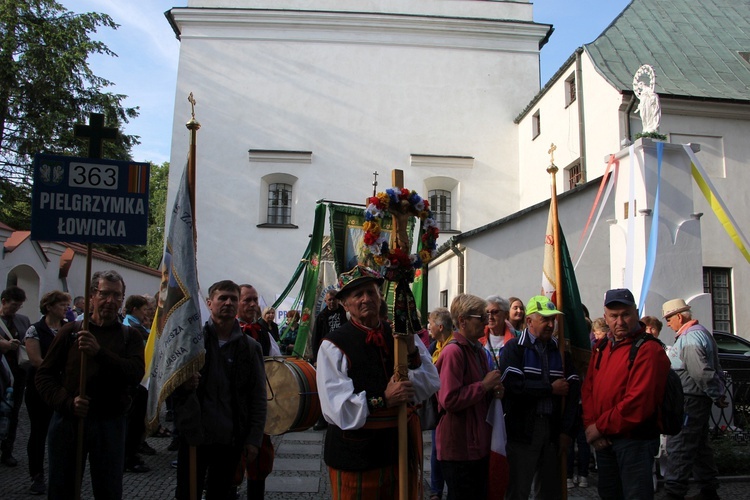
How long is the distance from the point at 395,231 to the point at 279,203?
20.4m

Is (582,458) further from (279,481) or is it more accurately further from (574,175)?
(574,175)

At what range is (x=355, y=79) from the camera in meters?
24.8

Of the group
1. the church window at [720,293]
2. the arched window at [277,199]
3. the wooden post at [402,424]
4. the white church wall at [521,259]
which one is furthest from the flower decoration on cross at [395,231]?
the arched window at [277,199]

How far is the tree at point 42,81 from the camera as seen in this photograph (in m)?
26.4

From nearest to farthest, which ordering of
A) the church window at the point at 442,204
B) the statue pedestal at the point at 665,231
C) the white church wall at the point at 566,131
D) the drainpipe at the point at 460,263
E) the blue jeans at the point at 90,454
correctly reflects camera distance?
1. the blue jeans at the point at 90,454
2. the statue pedestal at the point at 665,231
3. the drainpipe at the point at 460,263
4. the white church wall at the point at 566,131
5. the church window at the point at 442,204

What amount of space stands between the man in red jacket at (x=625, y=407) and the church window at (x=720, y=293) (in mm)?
13385

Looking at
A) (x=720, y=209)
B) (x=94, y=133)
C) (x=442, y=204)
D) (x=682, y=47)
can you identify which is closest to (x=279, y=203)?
(x=442, y=204)

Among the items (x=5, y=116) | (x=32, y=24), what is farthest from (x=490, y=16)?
(x=5, y=116)

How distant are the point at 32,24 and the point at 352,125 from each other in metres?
14.1

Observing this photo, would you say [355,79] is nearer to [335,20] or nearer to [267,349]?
[335,20]

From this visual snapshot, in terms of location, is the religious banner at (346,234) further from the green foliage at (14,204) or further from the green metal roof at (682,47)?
the green foliage at (14,204)

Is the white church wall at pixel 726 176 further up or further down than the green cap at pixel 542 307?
further up

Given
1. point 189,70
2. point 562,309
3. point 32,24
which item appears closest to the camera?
point 562,309

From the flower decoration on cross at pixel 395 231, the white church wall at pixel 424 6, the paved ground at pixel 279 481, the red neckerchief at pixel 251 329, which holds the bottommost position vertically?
the paved ground at pixel 279 481
